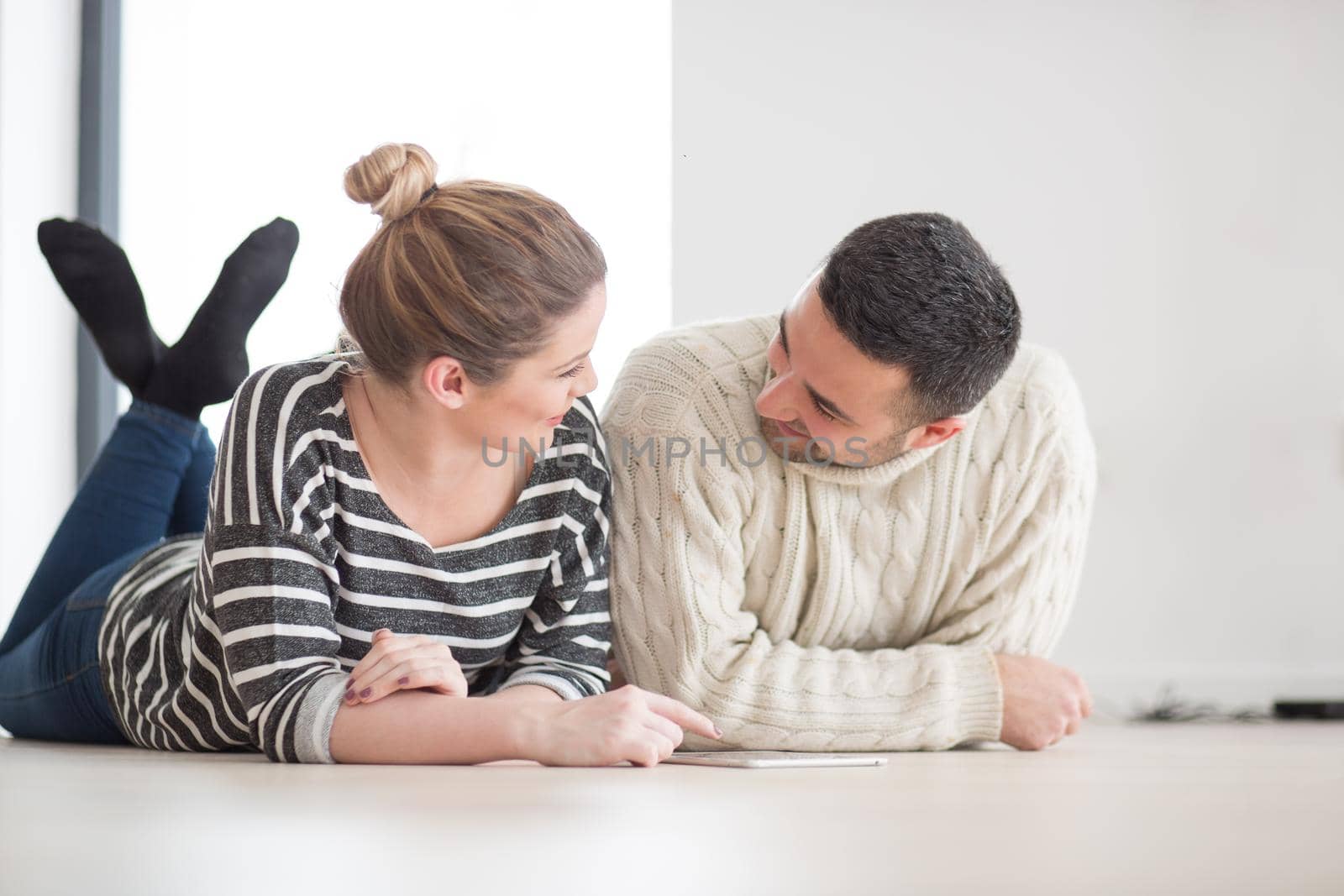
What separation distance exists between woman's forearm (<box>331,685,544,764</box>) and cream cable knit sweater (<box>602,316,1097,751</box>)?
34 centimetres

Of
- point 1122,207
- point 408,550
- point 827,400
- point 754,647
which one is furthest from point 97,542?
point 1122,207

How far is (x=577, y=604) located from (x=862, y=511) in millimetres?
372

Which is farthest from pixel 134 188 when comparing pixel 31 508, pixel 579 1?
pixel 579 1

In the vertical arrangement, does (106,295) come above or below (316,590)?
above

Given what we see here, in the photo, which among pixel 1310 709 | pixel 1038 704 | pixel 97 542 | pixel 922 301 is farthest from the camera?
pixel 1310 709

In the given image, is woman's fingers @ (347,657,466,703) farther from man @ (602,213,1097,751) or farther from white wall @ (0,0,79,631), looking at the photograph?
white wall @ (0,0,79,631)

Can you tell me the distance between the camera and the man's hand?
4.68 feet

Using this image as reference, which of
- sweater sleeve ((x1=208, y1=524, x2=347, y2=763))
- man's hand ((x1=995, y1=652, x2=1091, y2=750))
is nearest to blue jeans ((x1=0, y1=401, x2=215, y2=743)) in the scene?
sweater sleeve ((x1=208, y1=524, x2=347, y2=763))

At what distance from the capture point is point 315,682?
3.70ft

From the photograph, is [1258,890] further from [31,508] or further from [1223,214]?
[31,508]

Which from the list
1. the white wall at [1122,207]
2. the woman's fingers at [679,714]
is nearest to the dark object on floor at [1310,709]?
the white wall at [1122,207]

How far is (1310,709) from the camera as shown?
246 centimetres

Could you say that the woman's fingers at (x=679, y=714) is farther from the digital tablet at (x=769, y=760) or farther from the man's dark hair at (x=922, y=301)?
the man's dark hair at (x=922, y=301)

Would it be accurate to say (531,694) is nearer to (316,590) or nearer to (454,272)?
(316,590)
